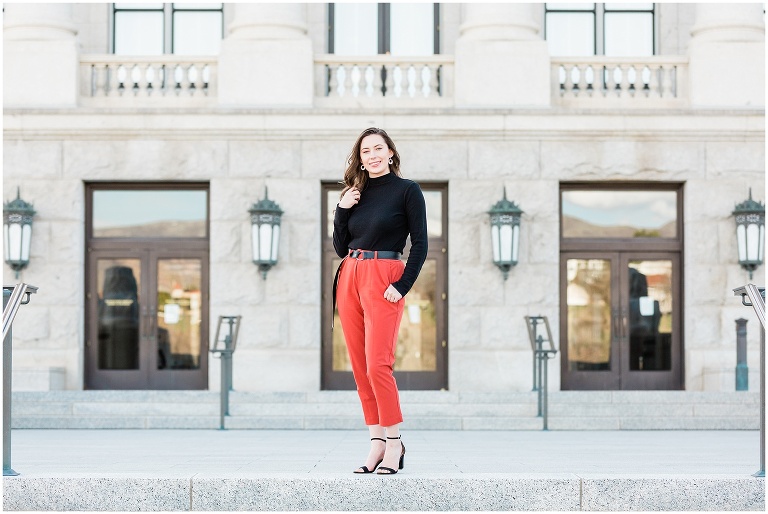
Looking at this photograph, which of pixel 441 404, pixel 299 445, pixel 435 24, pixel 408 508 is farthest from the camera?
pixel 435 24

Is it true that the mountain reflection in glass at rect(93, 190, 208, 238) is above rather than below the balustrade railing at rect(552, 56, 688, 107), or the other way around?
below

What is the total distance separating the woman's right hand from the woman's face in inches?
6.3

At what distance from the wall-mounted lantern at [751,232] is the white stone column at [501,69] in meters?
3.07

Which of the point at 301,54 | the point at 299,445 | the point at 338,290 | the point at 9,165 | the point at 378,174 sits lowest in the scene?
the point at 299,445

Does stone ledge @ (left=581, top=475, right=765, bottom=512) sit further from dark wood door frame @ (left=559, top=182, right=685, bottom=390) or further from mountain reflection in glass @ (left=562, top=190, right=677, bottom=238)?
mountain reflection in glass @ (left=562, top=190, right=677, bottom=238)

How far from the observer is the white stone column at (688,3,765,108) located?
58.5 feet

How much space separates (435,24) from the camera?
762 inches

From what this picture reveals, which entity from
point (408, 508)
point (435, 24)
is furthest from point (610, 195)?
point (408, 508)

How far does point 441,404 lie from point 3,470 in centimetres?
834

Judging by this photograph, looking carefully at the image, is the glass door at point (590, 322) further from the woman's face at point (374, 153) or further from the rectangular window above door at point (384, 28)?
the woman's face at point (374, 153)

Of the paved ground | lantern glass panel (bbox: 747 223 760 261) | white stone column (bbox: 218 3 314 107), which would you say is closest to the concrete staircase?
the paved ground

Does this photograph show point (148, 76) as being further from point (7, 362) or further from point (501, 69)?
point (7, 362)

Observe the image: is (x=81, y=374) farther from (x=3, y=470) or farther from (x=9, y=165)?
(x=3, y=470)

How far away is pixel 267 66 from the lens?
1783 centimetres
